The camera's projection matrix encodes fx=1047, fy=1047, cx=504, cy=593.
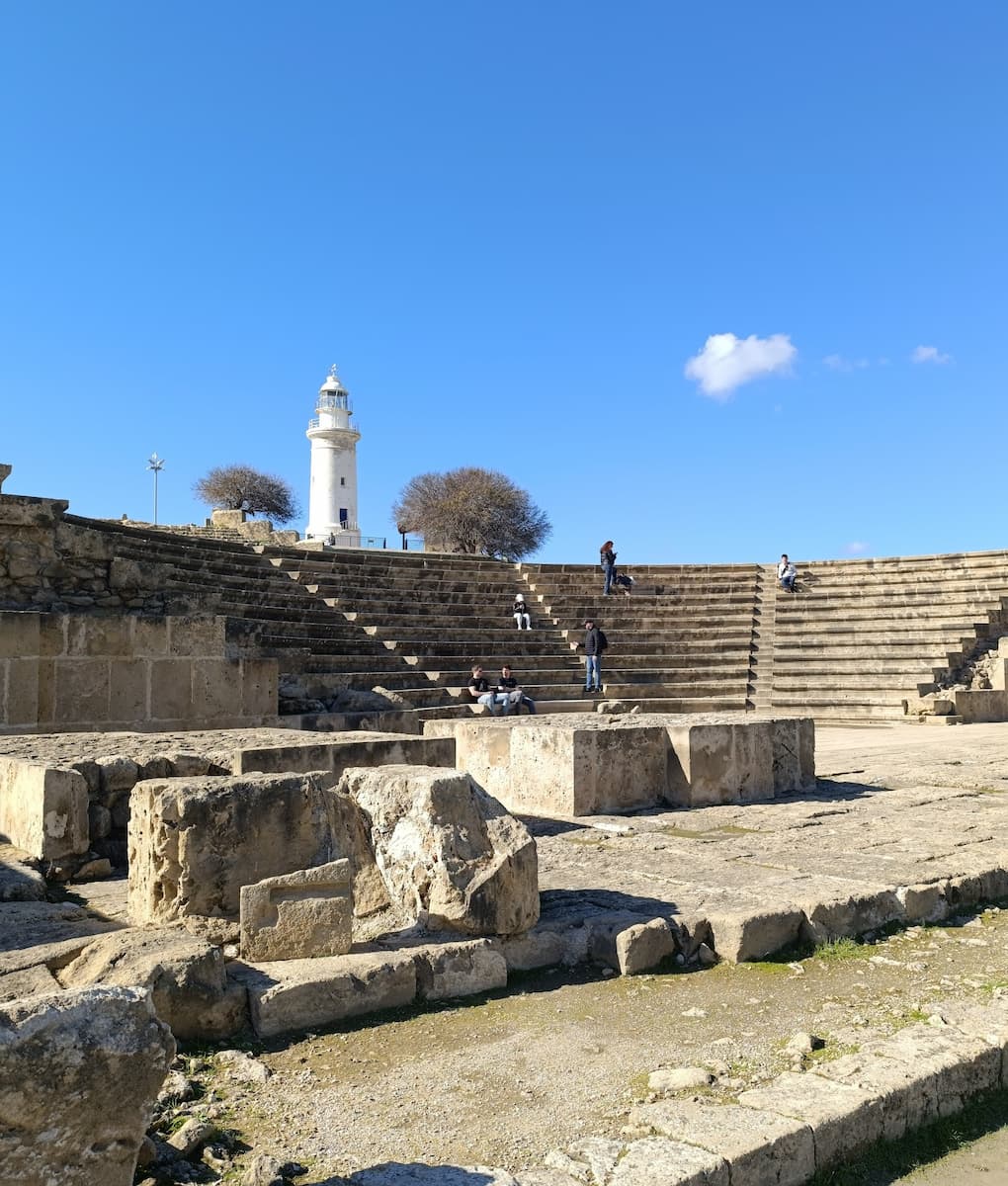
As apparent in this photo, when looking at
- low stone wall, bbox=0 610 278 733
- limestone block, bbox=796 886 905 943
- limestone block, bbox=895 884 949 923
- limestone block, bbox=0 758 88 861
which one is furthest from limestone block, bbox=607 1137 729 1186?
low stone wall, bbox=0 610 278 733

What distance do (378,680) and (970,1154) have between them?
1231 centimetres

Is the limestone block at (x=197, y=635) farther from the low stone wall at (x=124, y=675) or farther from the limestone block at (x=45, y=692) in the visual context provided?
the limestone block at (x=45, y=692)

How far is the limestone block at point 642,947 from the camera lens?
13.9 feet

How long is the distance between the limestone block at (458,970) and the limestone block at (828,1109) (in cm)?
124

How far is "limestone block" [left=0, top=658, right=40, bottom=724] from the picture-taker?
360 inches

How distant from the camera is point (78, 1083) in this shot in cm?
212

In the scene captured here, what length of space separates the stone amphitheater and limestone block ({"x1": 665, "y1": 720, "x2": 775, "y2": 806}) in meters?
0.02

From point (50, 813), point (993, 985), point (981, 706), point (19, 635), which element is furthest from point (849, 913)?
point (981, 706)

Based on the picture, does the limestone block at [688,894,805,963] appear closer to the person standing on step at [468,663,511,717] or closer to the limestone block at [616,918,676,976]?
the limestone block at [616,918,676,976]

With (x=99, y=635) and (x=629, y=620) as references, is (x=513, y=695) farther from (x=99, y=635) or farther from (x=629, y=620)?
(x=629, y=620)

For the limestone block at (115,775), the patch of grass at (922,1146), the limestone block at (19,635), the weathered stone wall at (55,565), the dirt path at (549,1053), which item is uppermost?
the weathered stone wall at (55,565)

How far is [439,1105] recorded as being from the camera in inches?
118

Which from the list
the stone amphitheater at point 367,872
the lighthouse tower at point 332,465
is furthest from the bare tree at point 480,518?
the stone amphitheater at point 367,872

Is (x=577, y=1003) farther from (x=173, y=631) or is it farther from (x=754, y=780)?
(x=173, y=631)
